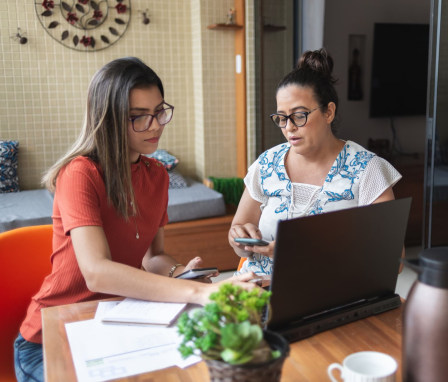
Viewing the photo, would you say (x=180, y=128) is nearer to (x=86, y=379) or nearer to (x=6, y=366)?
(x=6, y=366)

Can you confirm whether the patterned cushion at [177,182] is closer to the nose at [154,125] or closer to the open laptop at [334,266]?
the nose at [154,125]

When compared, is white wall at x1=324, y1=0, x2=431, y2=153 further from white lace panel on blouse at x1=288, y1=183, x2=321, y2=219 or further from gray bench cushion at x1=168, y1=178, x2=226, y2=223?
white lace panel on blouse at x1=288, y1=183, x2=321, y2=219

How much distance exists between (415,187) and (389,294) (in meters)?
3.35

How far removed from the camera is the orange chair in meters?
1.65

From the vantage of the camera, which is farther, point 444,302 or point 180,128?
point 180,128

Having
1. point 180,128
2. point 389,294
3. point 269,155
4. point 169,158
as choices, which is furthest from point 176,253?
point 389,294

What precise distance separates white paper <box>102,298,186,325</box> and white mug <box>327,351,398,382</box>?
0.50 metres

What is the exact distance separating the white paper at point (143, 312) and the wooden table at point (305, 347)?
0.09 meters

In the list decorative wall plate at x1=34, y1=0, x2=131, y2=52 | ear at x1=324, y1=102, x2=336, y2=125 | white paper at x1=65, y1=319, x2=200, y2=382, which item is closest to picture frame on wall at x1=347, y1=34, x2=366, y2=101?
decorative wall plate at x1=34, y1=0, x2=131, y2=52

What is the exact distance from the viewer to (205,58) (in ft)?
14.3

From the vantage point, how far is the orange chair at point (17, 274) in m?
1.65

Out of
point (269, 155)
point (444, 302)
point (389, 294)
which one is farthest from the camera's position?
point (269, 155)

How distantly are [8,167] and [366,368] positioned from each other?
3765 millimetres

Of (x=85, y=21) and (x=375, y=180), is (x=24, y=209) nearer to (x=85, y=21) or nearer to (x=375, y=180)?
(x=85, y=21)
